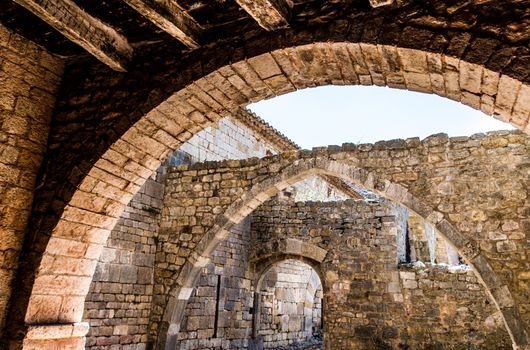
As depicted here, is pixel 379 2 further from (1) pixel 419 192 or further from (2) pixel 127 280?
(2) pixel 127 280

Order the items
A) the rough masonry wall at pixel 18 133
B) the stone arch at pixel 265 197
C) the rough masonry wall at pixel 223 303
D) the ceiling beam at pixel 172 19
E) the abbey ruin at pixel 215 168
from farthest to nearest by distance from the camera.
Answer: the rough masonry wall at pixel 223 303 < the stone arch at pixel 265 197 < the rough masonry wall at pixel 18 133 < the ceiling beam at pixel 172 19 < the abbey ruin at pixel 215 168

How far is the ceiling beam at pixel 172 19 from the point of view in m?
2.46

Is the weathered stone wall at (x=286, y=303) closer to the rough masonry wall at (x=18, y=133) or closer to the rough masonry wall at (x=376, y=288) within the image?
the rough masonry wall at (x=376, y=288)

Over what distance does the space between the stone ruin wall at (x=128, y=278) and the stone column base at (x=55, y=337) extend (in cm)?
323

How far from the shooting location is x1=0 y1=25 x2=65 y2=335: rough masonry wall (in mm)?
3027

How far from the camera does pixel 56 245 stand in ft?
10.1

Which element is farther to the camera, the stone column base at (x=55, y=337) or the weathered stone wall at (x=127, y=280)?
the weathered stone wall at (x=127, y=280)

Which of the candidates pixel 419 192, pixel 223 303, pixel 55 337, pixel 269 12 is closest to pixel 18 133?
pixel 55 337

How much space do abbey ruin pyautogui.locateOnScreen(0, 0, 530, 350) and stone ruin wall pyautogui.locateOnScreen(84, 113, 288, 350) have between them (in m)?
0.03

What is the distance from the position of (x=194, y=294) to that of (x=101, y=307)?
1967mm

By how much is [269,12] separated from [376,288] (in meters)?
6.75

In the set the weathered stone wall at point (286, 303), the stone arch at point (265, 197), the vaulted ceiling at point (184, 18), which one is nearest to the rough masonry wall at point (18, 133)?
the vaulted ceiling at point (184, 18)

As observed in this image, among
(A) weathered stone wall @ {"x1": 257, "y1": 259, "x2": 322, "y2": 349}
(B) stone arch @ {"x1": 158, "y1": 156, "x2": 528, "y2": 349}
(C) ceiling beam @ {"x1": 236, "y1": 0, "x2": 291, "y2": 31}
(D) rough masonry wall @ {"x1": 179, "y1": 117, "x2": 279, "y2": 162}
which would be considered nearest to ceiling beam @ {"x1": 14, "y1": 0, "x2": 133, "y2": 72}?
(C) ceiling beam @ {"x1": 236, "y1": 0, "x2": 291, "y2": 31}

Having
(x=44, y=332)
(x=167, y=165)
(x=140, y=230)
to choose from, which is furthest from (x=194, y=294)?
(x=44, y=332)
